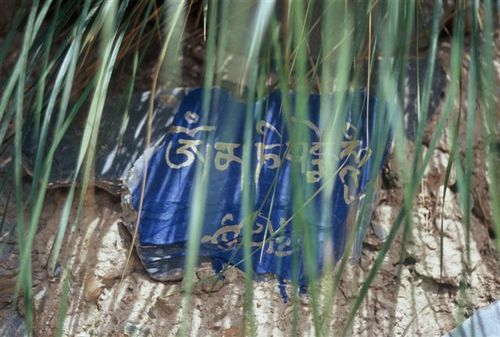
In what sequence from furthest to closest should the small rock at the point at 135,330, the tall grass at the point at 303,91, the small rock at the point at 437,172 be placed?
the small rock at the point at 437,172 → the small rock at the point at 135,330 → the tall grass at the point at 303,91

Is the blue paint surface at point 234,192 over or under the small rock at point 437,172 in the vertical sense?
under

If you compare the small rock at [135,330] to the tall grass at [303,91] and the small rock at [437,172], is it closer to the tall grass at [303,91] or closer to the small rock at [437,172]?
the tall grass at [303,91]

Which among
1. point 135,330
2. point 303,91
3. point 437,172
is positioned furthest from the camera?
point 437,172

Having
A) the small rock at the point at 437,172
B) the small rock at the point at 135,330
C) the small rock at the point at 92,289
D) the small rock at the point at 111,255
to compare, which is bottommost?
the small rock at the point at 135,330

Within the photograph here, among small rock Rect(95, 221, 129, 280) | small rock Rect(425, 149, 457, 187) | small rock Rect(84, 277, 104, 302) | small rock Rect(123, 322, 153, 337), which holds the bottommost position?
small rock Rect(123, 322, 153, 337)

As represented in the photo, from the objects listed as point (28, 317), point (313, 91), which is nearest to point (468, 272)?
point (313, 91)

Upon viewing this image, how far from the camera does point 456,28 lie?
0.96 metres

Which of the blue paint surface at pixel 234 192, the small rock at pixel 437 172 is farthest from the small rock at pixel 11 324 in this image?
the small rock at pixel 437 172

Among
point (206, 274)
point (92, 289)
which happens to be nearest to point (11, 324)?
point (92, 289)

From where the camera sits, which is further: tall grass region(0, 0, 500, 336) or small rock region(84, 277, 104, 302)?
small rock region(84, 277, 104, 302)

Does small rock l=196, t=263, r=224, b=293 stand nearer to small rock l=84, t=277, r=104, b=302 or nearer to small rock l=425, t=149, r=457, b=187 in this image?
small rock l=84, t=277, r=104, b=302

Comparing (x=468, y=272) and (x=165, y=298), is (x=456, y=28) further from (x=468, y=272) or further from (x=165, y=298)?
(x=165, y=298)

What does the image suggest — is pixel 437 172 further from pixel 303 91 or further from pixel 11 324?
pixel 11 324

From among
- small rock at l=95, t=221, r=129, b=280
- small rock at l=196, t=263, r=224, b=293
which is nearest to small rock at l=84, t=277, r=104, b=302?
small rock at l=95, t=221, r=129, b=280
